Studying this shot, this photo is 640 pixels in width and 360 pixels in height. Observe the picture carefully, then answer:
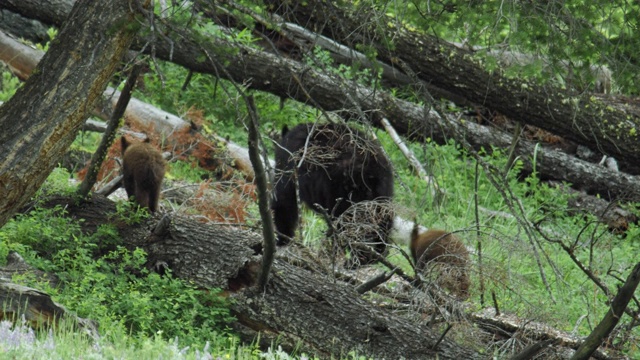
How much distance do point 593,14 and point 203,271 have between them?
3637 mm

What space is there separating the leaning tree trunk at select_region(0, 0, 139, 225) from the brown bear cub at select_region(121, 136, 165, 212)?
11.0ft

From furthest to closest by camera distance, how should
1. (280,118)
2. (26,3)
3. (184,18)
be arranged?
(280,118) → (26,3) → (184,18)

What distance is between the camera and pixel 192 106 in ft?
44.4

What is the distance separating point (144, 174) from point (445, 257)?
3127 mm

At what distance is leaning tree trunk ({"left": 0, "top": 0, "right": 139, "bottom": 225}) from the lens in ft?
18.2

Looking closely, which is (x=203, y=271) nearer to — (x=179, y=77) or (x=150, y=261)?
(x=150, y=261)

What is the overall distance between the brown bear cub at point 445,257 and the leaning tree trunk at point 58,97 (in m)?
3.18

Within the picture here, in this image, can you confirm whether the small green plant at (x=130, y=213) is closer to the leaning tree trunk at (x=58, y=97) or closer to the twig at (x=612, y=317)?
the leaning tree trunk at (x=58, y=97)

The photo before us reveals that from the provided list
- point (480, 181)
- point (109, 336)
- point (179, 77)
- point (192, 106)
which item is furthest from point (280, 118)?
point (109, 336)

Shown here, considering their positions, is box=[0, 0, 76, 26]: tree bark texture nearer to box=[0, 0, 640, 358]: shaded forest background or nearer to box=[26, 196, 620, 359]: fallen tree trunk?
box=[0, 0, 640, 358]: shaded forest background

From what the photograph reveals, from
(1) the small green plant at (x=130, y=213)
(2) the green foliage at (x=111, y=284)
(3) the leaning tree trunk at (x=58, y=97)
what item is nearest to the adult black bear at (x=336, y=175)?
(1) the small green plant at (x=130, y=213)

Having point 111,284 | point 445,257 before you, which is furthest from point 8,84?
point 445,257

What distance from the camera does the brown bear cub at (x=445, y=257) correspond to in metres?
7.71

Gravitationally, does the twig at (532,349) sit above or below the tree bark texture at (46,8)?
below
